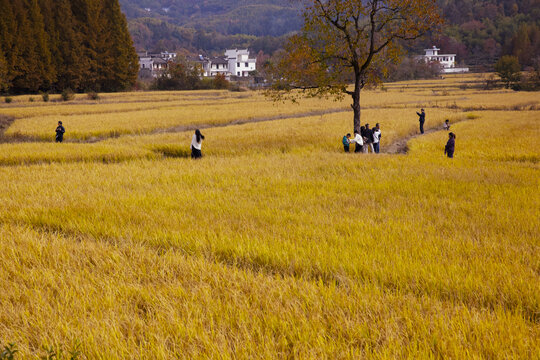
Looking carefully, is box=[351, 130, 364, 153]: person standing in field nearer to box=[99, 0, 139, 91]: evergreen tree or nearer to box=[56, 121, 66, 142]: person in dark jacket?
box=[56, 121, 66, 142]: person in dark jacket

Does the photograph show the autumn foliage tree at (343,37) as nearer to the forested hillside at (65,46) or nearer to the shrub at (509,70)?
the forested hillside at (65,46)

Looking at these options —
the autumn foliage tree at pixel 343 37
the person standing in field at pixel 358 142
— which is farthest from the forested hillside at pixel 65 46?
the person standing in field at pixel 358 142

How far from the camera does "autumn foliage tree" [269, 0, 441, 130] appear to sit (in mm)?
A: 17859

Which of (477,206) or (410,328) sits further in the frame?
(477,206)

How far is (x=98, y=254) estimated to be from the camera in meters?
5.32

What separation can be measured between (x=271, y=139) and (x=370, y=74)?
21.3 feet

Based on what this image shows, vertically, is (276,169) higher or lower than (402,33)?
lower

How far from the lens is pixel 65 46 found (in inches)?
2307

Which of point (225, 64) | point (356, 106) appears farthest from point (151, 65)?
point (356, 106)

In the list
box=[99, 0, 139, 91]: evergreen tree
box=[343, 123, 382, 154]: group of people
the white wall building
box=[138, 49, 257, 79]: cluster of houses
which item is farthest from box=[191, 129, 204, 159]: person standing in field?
the white wall building

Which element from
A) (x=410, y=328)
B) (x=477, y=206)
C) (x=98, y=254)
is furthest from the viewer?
(x=477, y=206)

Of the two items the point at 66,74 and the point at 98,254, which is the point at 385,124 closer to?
the point at 98,254

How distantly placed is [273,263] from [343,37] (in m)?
16.7

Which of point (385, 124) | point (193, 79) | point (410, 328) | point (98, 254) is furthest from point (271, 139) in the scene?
point (193, 79)
